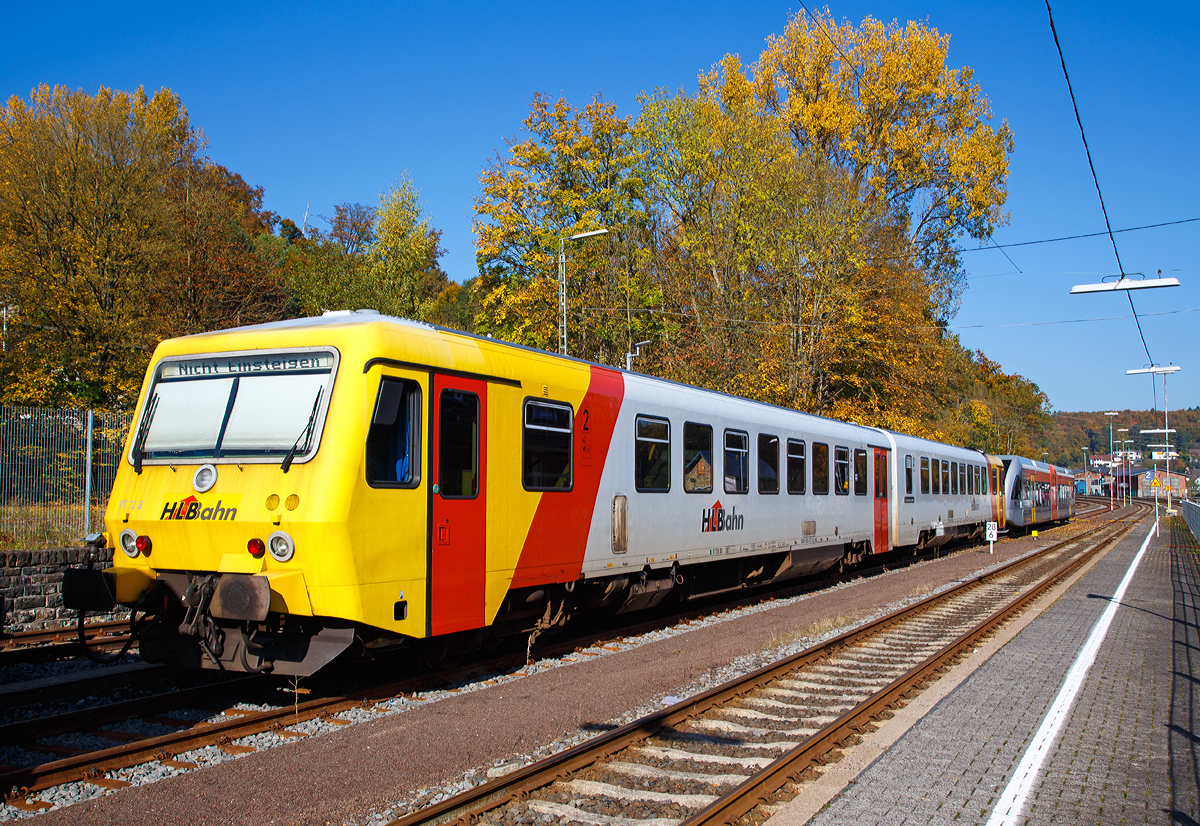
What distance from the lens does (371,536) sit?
6684 mm

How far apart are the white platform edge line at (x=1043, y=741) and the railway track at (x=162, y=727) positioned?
1854 mm

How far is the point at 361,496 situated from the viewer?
21.7ft

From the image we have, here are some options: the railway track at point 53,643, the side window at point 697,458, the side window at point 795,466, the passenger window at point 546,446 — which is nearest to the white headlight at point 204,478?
the passenger window at point 546,446

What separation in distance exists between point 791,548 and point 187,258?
21836 millimetres

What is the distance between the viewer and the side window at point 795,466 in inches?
581

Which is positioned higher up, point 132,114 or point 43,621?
point 132,114

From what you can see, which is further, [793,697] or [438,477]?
[793,697]

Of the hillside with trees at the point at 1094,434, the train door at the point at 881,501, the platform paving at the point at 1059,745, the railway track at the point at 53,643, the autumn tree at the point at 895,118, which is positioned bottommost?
the platform paving at the point at 1059,745

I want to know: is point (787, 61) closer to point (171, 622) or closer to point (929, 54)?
point (929, 54)

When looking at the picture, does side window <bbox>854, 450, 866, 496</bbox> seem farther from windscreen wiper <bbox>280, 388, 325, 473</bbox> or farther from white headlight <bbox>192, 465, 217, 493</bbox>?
white headlight <bbox>192, 465, 217, 493</bbox>

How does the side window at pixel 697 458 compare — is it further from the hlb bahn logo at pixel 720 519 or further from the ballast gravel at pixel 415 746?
the ballast gravel at pixel 415 746

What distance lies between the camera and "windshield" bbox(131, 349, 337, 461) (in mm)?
6855

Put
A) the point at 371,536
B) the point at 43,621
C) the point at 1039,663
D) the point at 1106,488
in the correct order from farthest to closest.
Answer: the point at 1106,488
the point at 43,621
the point at 1039,663
the point at 371,536

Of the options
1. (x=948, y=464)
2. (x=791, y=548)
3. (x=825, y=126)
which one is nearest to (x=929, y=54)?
(x=825, y=126)
